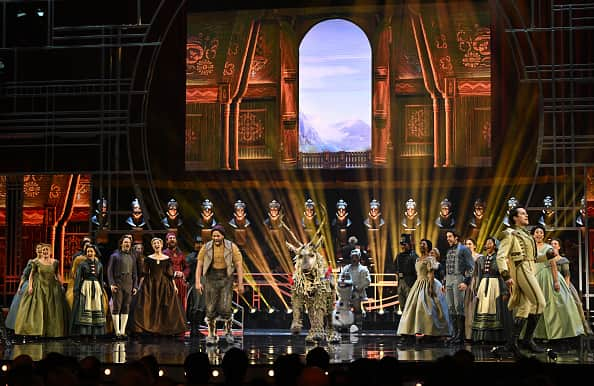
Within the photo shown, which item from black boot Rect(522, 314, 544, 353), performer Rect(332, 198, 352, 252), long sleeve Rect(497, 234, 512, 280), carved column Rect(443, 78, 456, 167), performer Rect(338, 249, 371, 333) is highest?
carved column Rect(443, 78, 456, 167)

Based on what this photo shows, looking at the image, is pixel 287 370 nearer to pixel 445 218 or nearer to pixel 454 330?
pixel 454 330

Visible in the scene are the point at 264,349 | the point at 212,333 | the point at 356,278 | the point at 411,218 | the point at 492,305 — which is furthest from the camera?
the point at 411,218

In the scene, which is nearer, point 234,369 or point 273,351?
point 234,369

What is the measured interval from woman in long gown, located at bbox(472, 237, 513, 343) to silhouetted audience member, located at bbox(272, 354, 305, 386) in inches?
264

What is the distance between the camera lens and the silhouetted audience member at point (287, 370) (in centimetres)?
413

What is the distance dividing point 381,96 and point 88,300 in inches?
223

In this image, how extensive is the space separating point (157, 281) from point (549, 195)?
230 inches

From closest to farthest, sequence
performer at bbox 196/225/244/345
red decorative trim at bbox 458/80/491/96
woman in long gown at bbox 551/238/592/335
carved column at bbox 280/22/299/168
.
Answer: woman in long gown at bbox 551/238/592/335
performer at bbox 196/225/244/345
red decorative trim at bbox 458/80/491/96
carved column at bbox 280/22/299/168

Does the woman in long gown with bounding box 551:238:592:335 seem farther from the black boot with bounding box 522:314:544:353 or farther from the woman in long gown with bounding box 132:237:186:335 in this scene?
the woman in long gown with bounding box 132:237:186:335

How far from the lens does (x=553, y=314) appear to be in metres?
9.90

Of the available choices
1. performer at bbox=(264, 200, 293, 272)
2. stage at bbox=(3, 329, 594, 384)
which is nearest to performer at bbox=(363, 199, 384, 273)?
performer at bbox=(264, 200, 293, 272)

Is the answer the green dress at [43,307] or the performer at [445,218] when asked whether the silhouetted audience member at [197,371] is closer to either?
the green dress at [43,307]

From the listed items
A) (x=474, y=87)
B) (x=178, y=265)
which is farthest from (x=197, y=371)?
(x=474, y=87)

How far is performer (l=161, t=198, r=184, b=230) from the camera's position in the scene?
1378 centimetres
